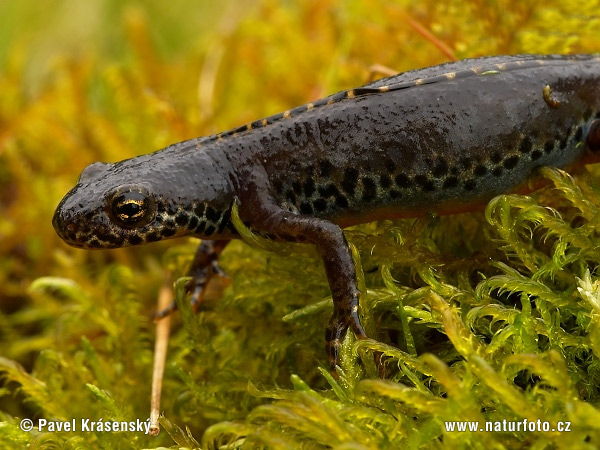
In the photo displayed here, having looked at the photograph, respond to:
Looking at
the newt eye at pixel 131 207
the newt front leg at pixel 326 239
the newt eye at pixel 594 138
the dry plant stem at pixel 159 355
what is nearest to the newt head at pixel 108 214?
the newt eye at pixel 131 207

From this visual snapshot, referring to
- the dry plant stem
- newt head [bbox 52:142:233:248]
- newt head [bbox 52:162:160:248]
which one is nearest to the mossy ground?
the dry plant stem

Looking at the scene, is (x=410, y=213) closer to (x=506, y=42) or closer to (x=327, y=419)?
(x=327, y=419)

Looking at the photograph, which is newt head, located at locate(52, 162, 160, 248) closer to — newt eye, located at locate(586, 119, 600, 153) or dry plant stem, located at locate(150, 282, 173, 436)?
dry plant stem, located at locate(150, 282, 173, 436)

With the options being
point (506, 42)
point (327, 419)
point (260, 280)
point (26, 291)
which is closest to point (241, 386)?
point (260, 280)

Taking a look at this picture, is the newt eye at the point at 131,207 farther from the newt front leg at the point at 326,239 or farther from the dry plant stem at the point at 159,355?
the dry plant stem at the point at 159,355

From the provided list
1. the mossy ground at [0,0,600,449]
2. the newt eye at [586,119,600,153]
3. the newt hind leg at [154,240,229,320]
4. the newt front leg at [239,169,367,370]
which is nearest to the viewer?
the mossy ground at [0,0,600,449]

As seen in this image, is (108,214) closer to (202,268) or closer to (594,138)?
(202,268)

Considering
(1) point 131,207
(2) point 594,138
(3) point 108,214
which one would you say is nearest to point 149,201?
(1) point 131,207
